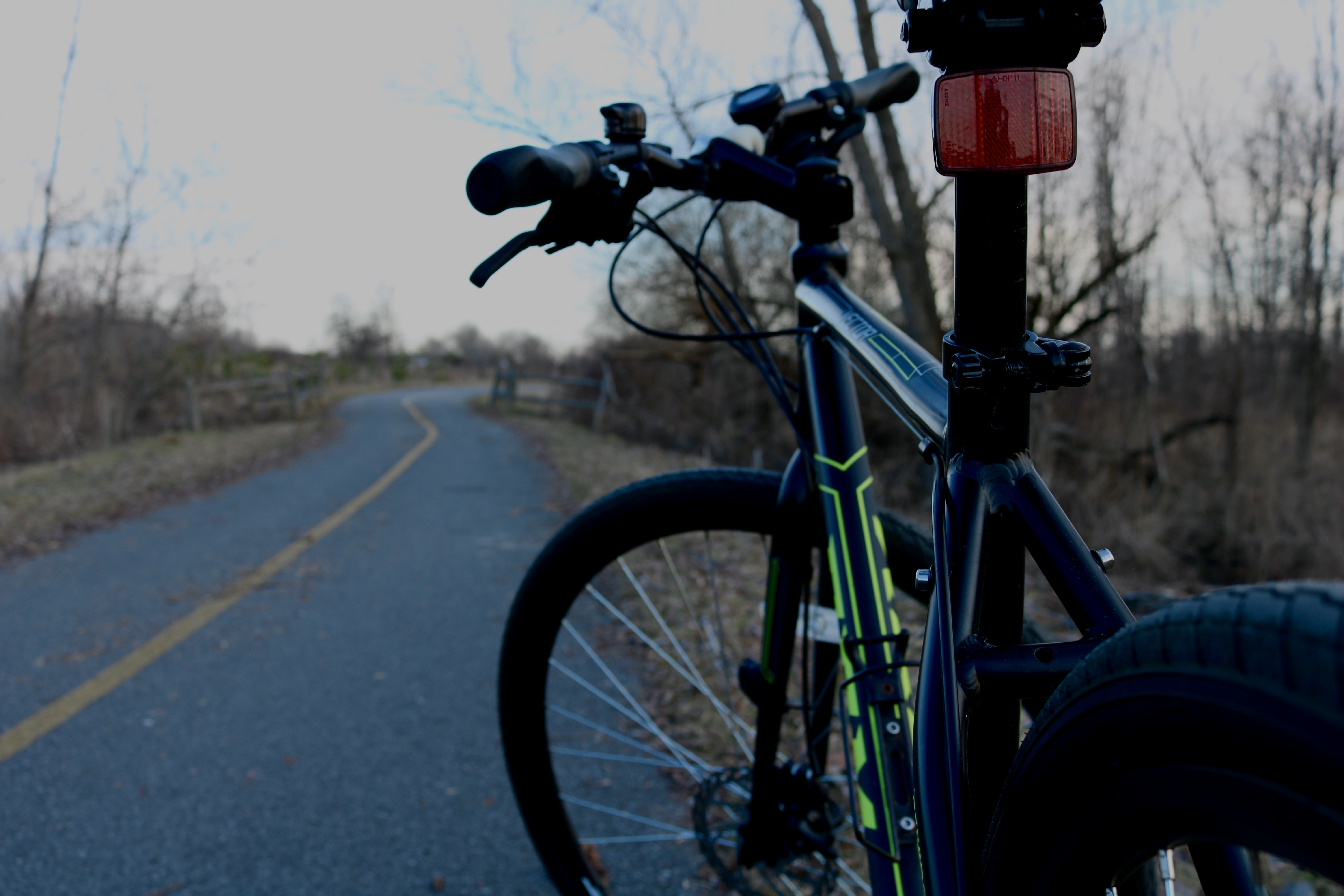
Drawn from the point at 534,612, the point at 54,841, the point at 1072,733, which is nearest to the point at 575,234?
the point at 534,612

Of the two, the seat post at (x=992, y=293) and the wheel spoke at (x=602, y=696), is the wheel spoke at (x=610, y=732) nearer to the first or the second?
the wheel spoke at (x=602, y=696)

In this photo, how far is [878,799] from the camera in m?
1.36

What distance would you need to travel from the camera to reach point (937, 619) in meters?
1.04

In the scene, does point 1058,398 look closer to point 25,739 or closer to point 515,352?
point 25,739

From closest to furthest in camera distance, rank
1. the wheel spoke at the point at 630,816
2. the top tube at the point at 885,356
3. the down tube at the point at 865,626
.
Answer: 1. the top tube at the point at 885,356
2. the down tube at the point at 865,626
3. the wheel spoke at the point at 630,816

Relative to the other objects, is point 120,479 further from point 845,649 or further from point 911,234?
point 845,649

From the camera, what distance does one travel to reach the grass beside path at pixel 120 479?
6980mm

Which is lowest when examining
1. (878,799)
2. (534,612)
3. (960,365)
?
(878,799)

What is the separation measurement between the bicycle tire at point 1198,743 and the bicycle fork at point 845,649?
534mm

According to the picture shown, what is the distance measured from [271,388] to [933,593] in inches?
895

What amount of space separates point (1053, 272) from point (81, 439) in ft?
53.9

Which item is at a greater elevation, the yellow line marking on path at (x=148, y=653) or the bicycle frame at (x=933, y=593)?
the bicycle frame at (x=933, y=593)

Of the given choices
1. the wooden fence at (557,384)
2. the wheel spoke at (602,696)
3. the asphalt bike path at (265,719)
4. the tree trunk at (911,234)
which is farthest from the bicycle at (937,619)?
the wooden fence at (557,384)

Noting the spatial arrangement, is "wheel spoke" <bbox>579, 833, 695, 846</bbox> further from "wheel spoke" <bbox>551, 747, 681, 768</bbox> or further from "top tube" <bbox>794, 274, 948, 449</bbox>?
"top tube" <bbox>794, 274, 948, 449</bbox>
